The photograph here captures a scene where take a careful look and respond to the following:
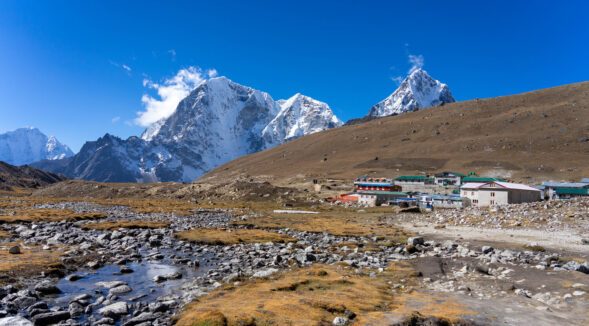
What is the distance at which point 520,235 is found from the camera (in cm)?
4122

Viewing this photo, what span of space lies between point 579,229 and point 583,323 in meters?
33.2

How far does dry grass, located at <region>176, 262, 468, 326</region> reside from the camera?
15055 millimetres

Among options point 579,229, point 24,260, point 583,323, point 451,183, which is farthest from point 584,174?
point 24,260

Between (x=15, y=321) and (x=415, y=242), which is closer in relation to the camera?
(x=15, y=321)

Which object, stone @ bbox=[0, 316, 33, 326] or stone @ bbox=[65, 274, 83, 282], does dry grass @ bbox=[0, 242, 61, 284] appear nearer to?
stone @ bbox=[65, 274, 83, 282]

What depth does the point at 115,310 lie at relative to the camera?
54.6 feet

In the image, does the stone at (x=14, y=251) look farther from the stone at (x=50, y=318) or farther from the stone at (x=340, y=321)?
the stone at (x=340, y=321)

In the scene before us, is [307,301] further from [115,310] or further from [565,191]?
[565,191]

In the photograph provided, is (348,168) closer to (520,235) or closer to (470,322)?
(520,235)

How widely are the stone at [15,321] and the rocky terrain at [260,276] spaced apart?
61mm

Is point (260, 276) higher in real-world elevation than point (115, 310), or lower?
higher

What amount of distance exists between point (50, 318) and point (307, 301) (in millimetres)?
10413

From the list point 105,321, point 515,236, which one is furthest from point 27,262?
point 515,236

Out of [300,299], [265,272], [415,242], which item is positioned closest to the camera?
[300,299]
